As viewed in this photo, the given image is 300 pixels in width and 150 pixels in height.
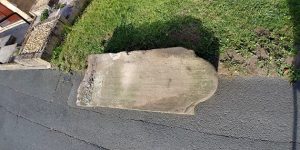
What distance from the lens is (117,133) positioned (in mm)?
8180

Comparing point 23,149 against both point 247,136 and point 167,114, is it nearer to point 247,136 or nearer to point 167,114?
point 167,114

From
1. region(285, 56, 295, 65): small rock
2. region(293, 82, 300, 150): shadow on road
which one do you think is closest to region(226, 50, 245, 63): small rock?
region(285, 56, 295, 65): small rock

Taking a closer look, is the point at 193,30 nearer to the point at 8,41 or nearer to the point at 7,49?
the point at 7,49

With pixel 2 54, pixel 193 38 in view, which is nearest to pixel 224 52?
pixel 193 38

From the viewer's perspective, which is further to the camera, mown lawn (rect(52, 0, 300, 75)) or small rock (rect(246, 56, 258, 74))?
mown lawn (rect(52, 0, 300, 75))

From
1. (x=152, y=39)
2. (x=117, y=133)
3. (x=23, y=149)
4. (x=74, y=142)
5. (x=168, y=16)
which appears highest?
(x=168, y=16)

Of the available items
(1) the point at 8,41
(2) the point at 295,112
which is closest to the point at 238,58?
(2) the point at 295,112

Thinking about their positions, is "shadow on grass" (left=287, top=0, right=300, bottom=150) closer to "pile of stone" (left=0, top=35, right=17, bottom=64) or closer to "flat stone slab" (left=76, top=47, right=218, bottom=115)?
"flat stone slab" (left=76, top=47, right=218, bottom=115)

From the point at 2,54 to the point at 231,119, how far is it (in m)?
7.70

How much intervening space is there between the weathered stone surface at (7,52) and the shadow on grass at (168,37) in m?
3.56

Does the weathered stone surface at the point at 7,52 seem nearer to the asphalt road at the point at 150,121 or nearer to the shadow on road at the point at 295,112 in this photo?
the asphalt road at the point at 150,121

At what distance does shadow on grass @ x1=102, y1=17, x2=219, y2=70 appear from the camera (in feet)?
25.7

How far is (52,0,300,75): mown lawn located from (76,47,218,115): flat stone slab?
0.55 metres

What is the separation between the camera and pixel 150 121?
7875mm
